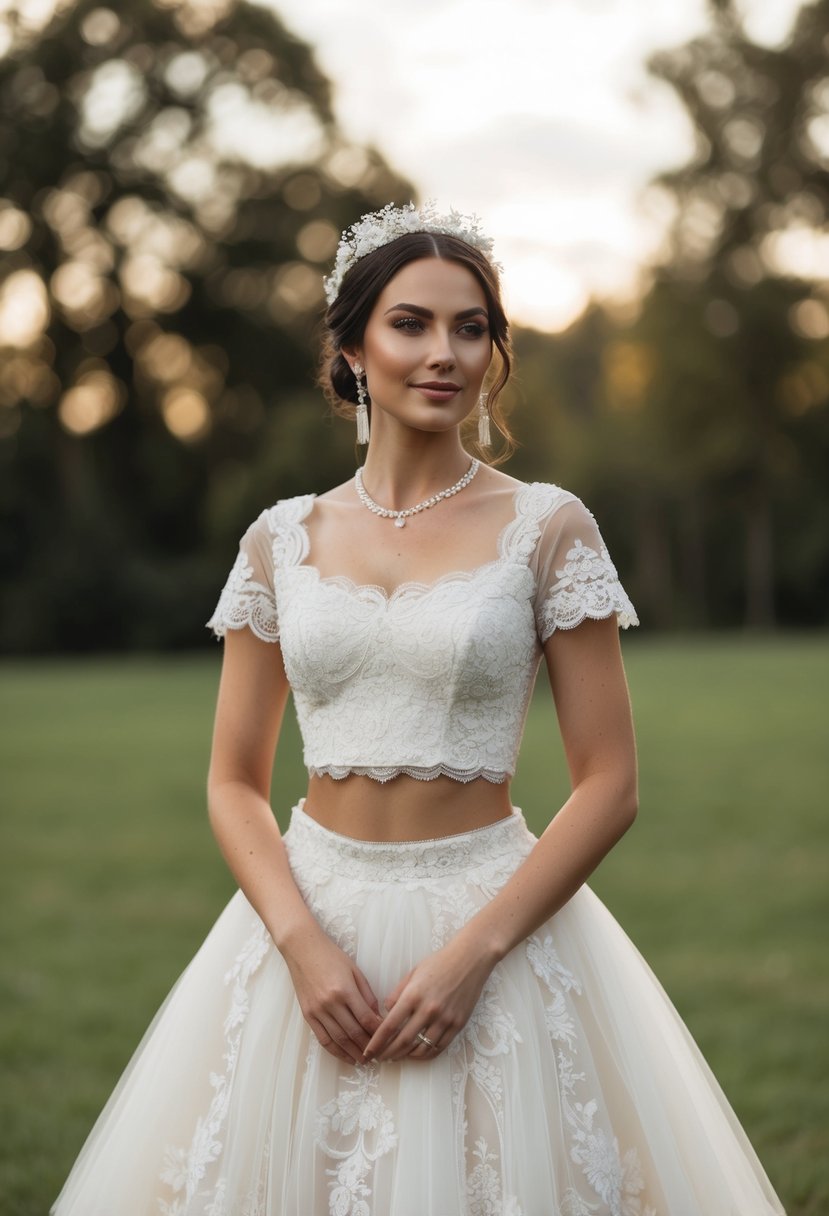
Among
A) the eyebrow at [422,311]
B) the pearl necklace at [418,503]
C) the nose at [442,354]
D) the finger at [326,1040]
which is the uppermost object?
the eyebrow at [422,311]

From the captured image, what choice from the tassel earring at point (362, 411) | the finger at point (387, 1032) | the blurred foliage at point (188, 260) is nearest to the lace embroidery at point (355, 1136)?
the finger at point (387, 1032)

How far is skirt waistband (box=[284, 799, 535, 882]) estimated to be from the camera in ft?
10.1

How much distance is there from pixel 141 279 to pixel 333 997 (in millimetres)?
35699

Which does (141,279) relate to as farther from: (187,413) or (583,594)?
(583,594)

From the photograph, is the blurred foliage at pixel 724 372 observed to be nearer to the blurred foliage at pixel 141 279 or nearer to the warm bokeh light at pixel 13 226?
the blurred foliage at pixel 141 279

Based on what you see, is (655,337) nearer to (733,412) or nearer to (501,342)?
(733,412)

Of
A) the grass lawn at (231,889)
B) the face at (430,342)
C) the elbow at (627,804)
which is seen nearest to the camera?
the elbow at (627,804)

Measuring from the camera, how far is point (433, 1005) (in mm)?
2785

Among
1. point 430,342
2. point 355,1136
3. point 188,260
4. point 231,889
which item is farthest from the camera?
point 188,260

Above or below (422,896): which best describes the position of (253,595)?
above

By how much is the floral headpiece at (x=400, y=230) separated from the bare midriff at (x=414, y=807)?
123cm

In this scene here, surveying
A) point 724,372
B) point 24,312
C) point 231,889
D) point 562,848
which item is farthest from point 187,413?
point 562,848

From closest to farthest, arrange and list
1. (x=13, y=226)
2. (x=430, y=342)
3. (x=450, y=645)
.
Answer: (x=450, y=645), (x=430, y=342), (x=13, y=226)

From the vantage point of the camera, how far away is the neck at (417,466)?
3.29 metres
